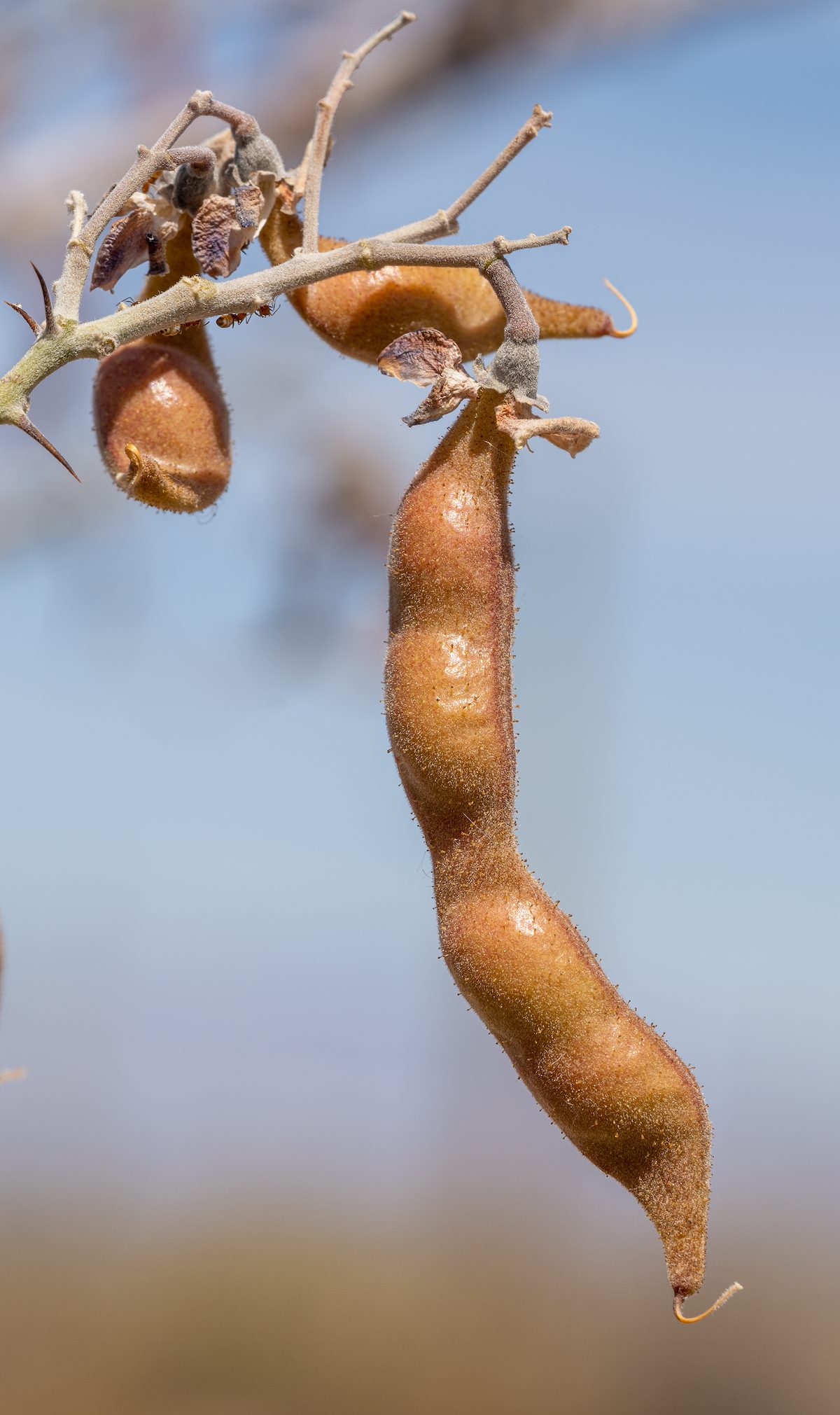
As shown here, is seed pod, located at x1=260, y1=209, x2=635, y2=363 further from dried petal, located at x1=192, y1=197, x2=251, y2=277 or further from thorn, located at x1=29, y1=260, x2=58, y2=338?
thorn, located at x1=29, y1=260, x2=58, y2=338

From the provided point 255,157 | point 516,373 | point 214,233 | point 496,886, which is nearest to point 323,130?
point 255,157

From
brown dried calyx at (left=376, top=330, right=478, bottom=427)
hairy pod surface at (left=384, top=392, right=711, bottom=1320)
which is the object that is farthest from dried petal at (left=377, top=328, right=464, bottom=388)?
hairy pod surface at (left=384, top=392, right=711, bottom=1320)

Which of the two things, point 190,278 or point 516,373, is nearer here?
point 190,278

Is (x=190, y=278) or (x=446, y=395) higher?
(x=190, y=278)

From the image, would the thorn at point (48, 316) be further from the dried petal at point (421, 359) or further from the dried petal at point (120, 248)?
the dried petal at point (421, 359)

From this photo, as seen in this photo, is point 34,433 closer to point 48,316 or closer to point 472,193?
point 48,316

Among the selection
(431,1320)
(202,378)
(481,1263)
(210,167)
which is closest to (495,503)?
(202,378)
